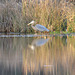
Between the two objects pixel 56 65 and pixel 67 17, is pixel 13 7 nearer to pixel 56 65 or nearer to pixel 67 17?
pixel 67 17

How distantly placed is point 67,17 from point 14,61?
437 inches

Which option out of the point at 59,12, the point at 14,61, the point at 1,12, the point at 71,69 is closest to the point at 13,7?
the point at 1,12

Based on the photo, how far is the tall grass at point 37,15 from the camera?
1652 centimetres

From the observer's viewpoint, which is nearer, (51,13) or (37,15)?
(51,13)

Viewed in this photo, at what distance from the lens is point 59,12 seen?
16.7 meters

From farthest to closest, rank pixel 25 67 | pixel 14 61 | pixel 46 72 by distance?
pixel 14 61, pixel 25 67, pixel 46 72

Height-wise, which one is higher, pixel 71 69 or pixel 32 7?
pixel 32 7

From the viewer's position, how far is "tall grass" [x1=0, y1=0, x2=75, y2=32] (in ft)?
54.2

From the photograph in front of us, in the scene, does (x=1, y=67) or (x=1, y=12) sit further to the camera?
(x=1, y=12)

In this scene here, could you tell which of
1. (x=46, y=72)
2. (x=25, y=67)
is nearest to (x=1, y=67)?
(x=25, y=67)

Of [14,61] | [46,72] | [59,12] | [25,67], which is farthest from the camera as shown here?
[59,12]

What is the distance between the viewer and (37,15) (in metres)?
17.0

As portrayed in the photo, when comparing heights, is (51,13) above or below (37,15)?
above

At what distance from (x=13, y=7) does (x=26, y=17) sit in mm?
1106
